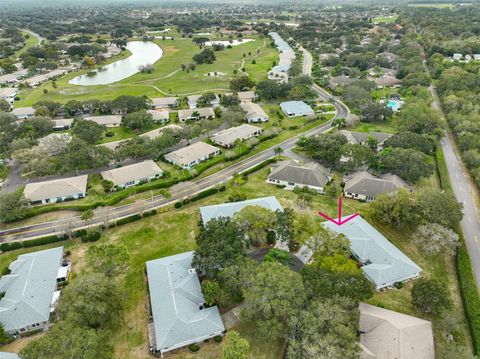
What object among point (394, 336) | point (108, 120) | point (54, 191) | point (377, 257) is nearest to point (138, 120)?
point (108, 120)

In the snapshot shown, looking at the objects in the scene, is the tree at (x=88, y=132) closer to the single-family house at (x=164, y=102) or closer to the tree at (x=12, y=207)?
the tree at (x=12, y=207)

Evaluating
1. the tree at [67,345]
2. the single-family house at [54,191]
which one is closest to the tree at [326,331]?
the tree at [67,345]

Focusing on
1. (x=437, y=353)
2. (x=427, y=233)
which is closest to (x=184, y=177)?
(x=427, y=233)

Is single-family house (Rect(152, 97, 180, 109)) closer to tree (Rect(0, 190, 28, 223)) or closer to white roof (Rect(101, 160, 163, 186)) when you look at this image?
white roof (Rect(101, 160, 163, 186))

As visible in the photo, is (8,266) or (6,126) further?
(6,126)

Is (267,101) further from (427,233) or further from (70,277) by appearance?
(70,277)

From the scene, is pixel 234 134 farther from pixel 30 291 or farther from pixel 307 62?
pixel 307 62
